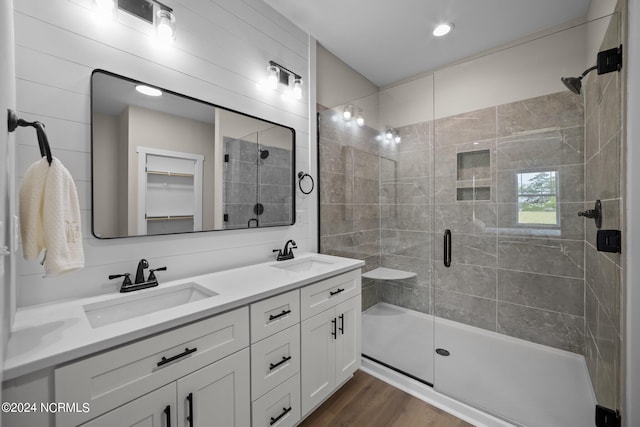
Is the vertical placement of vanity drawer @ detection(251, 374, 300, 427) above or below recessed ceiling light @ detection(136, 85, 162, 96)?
below

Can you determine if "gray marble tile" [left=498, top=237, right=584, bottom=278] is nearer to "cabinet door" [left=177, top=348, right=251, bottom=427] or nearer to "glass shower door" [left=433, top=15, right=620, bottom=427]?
"glass shower door" [left=433, top=15, right=620, bottom=427]

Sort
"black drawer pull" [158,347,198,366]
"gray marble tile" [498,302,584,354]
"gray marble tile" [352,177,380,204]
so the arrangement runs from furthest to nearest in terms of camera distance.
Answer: "gray marble tile" [352,177,380,204], "gray marble tile" [498,302,584,354], "black drawer pull" [158,347,198,366]

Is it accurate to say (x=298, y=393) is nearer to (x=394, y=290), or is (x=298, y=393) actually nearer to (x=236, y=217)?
(x=236, y=217)

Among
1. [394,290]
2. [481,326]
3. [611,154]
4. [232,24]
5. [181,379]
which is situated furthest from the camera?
[394,290]

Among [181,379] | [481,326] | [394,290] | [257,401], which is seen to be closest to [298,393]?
[257,401]

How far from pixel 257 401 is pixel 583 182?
2.54 m

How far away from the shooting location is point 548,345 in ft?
7.30

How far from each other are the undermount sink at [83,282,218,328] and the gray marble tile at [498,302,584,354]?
2557mm

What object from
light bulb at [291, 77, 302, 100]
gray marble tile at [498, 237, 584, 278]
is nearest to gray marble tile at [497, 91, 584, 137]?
gray marble tile at [498, 237, 584, 278]

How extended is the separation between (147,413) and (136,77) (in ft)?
5.02

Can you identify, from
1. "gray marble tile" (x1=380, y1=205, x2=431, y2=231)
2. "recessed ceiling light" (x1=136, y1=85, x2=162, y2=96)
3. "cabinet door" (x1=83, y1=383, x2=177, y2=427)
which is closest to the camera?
"cabinet door" (x1=83, y1=383, x2=177, y2=427)

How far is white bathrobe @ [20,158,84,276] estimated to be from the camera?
853 mm

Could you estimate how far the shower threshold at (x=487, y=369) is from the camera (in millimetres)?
1688

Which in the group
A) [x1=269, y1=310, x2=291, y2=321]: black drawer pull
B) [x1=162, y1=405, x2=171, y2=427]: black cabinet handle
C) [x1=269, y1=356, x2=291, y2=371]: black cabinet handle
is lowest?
[x1=269, y1=356, x2=291, y2=371]: black cabinet handle
